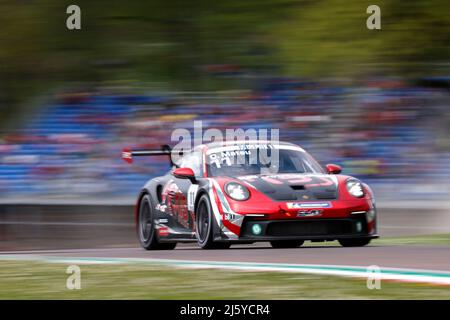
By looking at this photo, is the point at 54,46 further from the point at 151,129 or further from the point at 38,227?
the point at 38,227

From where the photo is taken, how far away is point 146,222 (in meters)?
13.0

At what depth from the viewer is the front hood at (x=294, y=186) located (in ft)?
34.8

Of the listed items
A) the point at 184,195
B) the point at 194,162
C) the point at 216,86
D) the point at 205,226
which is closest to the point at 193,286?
the point at 205,226

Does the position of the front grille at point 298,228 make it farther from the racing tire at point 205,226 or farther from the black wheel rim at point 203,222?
the black wheel rim at point 203,222

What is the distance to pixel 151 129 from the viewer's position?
18719 millimetres

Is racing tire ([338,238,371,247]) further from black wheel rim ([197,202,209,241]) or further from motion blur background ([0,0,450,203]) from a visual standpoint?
motion blur background ([0,0,450,203])

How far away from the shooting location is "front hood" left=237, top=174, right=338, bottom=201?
10.6 meters

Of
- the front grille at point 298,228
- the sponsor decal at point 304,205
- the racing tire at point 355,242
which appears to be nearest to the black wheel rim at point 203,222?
the front grille at point 298,228

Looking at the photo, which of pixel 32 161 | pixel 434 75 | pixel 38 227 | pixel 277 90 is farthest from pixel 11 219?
pixel 434 75

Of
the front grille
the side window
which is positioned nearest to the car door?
the side window

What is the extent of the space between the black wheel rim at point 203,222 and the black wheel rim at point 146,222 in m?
1.66

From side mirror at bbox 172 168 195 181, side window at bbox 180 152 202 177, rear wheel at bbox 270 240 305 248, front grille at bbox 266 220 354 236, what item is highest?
side window at bbox 180 152 202 177

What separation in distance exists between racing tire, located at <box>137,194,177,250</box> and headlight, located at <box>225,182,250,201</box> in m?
2.04

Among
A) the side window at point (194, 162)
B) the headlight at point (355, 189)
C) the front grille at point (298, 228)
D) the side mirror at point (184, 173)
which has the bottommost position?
the front grille at point (298, 228)
